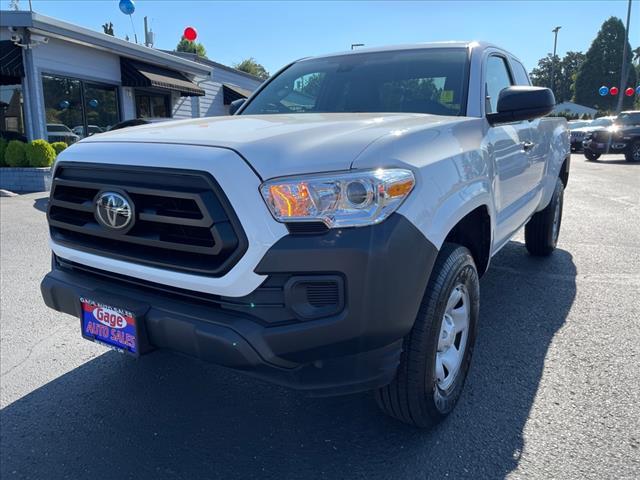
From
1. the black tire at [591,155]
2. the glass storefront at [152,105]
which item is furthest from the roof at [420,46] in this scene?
the black tire at [591,155]

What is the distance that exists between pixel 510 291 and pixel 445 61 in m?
2.05

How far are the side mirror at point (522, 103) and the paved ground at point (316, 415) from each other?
1.42 meters

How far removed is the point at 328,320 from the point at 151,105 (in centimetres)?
1601

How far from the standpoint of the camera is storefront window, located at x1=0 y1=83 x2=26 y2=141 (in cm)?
1166

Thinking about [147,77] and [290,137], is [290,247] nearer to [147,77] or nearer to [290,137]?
[290,137]

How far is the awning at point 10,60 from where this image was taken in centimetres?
1061

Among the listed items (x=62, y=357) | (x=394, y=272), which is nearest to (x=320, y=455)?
(x=394, y=272)

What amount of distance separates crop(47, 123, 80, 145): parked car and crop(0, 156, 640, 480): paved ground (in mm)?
9626

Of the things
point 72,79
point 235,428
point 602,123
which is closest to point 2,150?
point 72,79

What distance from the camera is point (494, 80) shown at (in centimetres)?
354

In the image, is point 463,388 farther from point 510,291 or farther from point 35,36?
point 35,36

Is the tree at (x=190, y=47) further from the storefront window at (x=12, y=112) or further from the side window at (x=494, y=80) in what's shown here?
the side window at (x=494, y=80)

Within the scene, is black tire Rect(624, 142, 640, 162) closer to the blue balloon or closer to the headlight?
the blue balloon

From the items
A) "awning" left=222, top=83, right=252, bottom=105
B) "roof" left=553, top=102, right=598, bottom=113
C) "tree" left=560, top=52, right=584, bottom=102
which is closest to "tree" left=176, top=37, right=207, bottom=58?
"awning" left=222, top=83, right=252, bottom=105
